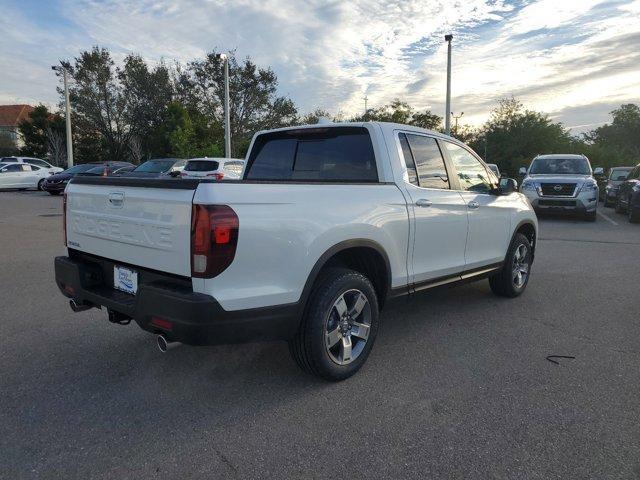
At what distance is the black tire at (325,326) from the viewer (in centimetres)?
319

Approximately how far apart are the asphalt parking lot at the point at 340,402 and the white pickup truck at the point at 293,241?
0.45 m

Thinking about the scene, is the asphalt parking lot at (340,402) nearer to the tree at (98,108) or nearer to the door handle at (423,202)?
the door handle at (423,202)

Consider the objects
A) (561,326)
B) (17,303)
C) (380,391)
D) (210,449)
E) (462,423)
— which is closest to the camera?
(210,449)

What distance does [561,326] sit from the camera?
15.4 feet

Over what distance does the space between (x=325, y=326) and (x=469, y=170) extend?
2573 mm

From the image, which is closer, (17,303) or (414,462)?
(414,462)

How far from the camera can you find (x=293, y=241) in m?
2.96

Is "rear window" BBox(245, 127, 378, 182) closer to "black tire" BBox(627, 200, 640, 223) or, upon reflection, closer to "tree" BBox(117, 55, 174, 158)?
"black tire" BBox(627, 200, 640, 223)

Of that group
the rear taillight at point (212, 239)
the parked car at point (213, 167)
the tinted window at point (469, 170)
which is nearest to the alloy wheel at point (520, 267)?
the tinted window at point (469, 170)

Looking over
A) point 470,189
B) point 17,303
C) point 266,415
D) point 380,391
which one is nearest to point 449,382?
point 380,391

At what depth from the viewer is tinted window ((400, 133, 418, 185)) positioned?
13.4 ft

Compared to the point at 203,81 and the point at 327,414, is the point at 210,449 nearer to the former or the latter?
the point at 327,414

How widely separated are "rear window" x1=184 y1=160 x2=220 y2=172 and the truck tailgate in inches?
480

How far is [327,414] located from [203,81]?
4133 cm
